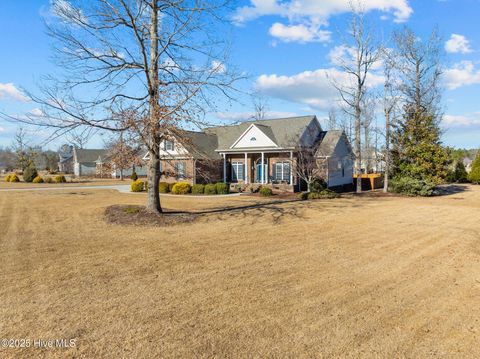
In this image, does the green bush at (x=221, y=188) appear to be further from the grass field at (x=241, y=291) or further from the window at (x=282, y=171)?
the grass field at (x=241, y=291)

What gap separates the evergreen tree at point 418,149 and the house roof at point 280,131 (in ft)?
24.2

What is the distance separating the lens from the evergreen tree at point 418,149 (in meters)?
26.2

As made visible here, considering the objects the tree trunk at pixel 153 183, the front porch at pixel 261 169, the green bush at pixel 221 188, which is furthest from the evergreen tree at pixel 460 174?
the tree trunk at pixel 153 183

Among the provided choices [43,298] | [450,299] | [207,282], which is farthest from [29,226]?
[450,299]

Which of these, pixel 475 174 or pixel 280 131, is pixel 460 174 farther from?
pixel 280 131

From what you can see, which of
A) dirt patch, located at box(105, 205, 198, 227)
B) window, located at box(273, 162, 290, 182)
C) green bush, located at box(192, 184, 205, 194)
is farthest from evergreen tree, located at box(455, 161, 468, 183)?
dirt patch, located at box(105, 205, 198, 227)

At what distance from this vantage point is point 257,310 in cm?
530

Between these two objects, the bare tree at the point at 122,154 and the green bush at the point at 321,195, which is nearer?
the bare tree at the point at 122,154

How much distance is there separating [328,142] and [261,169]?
6.17 metres

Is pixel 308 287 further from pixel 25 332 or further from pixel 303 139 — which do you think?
pixel 303 139

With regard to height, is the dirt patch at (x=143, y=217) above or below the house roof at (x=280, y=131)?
below

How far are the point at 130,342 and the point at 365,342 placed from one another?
3007 mm

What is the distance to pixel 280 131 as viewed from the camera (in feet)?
95.8

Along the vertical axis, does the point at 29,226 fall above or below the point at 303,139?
below
